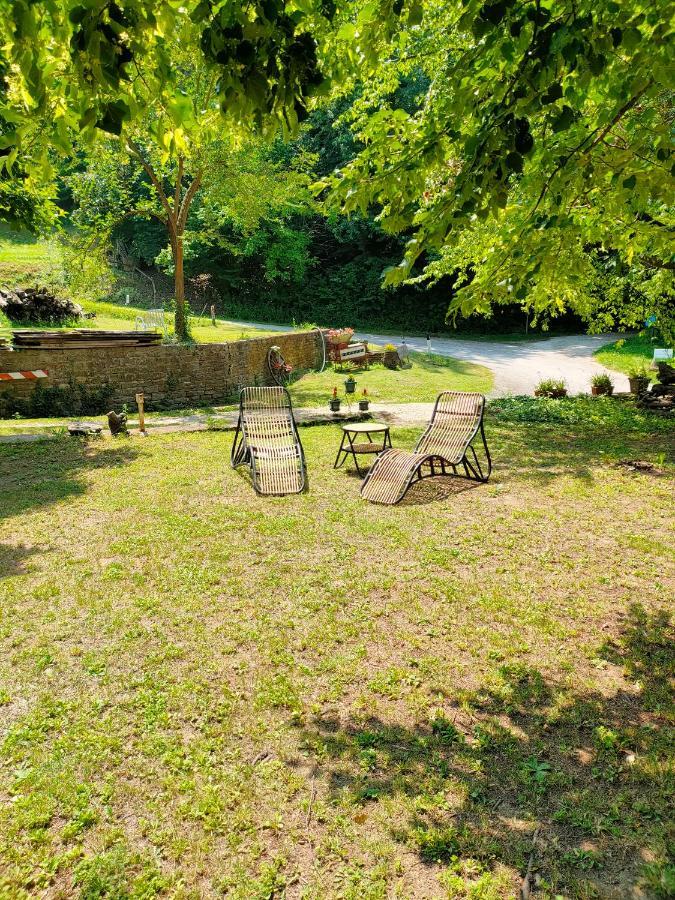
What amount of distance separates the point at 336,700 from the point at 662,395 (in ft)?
43.2

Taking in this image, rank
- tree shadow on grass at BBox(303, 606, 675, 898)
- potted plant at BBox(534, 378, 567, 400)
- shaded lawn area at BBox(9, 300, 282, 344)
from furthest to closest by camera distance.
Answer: shaded lawn area at BBox(9, 300, 282, 344), potted plant at BBox(534, 378, 567, 400), tree shadow on grass at BBox(303, 606, 675, 898)

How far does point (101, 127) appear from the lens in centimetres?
270

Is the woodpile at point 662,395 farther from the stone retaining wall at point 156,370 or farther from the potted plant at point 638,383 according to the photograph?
the stone retaining wall at point 156,370

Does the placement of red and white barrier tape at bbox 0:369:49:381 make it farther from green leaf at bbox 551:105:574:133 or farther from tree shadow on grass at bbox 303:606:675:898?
green leaf at bbox 551:105:574:133

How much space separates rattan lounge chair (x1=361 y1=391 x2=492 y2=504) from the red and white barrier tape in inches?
335

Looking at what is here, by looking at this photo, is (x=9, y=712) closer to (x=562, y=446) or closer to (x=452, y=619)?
(x=452, y=619)

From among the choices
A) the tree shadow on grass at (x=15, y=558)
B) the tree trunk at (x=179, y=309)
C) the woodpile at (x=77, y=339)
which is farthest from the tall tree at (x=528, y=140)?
the tree trunk at (x=179, y=309)

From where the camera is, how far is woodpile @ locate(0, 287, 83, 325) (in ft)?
59.2

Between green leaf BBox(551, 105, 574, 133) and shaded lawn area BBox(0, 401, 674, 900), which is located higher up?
green leaf BBox(551, 105, 574, 133)

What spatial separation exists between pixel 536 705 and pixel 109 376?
12.5 m

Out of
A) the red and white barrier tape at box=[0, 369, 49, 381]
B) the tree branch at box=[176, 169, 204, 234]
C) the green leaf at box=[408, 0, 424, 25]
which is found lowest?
the red and white barrier tape at box=[0, 369, 49, 381]

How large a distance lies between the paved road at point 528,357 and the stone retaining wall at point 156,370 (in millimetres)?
7379

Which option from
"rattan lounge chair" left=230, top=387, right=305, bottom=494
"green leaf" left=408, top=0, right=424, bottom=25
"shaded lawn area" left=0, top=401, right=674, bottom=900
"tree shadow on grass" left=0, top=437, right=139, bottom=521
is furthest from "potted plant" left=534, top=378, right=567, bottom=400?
"green leaf" left=408, top=0, right=424, bottom=25

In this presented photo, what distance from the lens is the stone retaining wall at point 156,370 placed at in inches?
506
